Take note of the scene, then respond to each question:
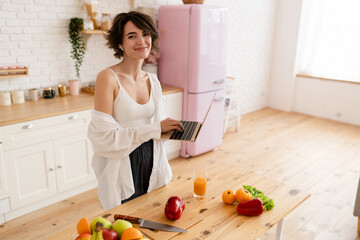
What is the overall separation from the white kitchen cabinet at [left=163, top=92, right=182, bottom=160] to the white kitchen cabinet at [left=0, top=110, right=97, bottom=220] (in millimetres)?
1008

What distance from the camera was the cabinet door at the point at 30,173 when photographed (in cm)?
253

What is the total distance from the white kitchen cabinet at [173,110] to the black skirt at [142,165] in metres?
1.87

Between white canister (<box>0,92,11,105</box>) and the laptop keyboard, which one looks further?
white canister (<box>0,92,11,105</box>)

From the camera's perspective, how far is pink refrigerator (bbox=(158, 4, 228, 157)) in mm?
3541

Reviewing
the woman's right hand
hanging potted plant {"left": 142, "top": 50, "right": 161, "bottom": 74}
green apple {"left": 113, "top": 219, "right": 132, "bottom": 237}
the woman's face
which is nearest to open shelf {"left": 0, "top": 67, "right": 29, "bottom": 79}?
hanging potted plant {"left": 142, "top": 50, "right": 161, "bottom": 74}

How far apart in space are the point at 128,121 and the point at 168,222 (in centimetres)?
54

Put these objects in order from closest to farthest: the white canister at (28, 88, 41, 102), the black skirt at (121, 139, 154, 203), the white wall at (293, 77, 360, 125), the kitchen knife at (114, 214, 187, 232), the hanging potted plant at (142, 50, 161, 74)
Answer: the kitchen knife at (114, 214, 187, 232), the black skirt at (121, 139, 154, 203), the white canister at (28, 88, 41, 102), the hanging potted plant at (142, 50, 161, 74), the white wall at (293, 77, 360, 125)

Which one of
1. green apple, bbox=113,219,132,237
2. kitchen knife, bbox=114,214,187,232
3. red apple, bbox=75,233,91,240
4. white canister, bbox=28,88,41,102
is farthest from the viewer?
white canister, bbox=28,88,41,102

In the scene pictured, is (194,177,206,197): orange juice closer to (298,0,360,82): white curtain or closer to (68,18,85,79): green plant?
(68,18,85,79): green plant

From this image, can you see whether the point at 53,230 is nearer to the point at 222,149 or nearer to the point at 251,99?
the point at 222,149

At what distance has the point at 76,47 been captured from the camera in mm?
3254

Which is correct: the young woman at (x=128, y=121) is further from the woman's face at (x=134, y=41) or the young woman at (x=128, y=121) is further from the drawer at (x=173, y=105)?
the drawer at (x=173, y=105)

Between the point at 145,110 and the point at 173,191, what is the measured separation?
44 cm

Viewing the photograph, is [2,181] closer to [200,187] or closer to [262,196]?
[200,187]
